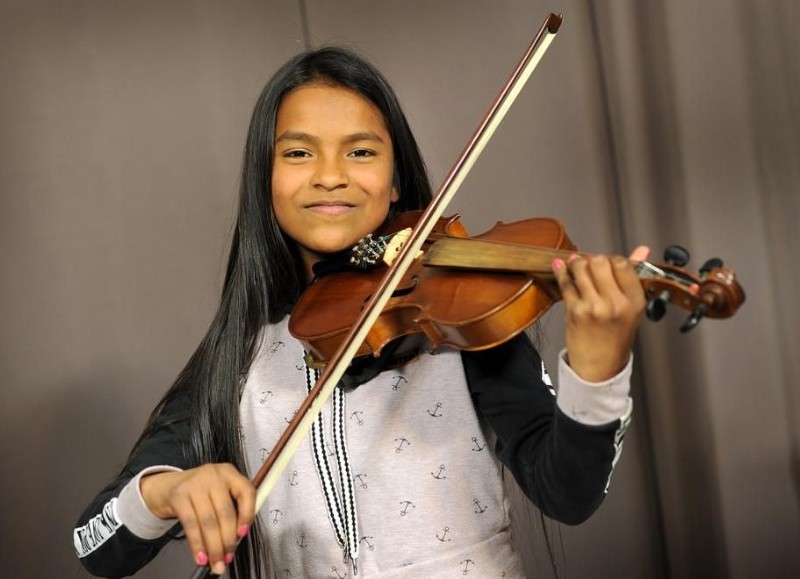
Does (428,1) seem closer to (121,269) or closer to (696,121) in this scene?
(696,121)

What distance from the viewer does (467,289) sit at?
1.03 meters

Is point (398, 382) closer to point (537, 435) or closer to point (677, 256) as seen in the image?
point (537, 435)

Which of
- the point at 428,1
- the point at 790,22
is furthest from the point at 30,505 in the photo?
the point at 790,22

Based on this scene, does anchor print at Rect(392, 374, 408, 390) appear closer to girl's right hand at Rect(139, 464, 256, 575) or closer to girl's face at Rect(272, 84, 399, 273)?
girl's face at Rect(272, 84, 399, 273)

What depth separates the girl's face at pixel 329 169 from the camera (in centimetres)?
122

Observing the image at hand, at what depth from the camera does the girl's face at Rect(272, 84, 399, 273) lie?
122 centimetres

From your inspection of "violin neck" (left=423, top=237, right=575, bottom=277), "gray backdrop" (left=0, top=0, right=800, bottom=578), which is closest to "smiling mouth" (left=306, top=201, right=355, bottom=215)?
"violin neck" (left=423, top=237, right=575, bottom=277)

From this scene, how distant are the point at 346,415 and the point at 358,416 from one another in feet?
0.04

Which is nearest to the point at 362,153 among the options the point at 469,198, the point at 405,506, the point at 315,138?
the point at 315,138

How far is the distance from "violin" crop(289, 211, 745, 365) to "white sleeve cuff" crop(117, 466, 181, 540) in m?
0.22

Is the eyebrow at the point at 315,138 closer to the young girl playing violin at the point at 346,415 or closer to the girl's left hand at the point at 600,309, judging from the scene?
the young girl playing violin at the point at 346,415

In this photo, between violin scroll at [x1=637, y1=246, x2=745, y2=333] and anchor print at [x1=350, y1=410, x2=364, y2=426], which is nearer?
violin scroll at [x1=637, y1=246, x2=745, y2=333]

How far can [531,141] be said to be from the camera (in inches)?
73.7

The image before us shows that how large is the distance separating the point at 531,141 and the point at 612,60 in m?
0.19
